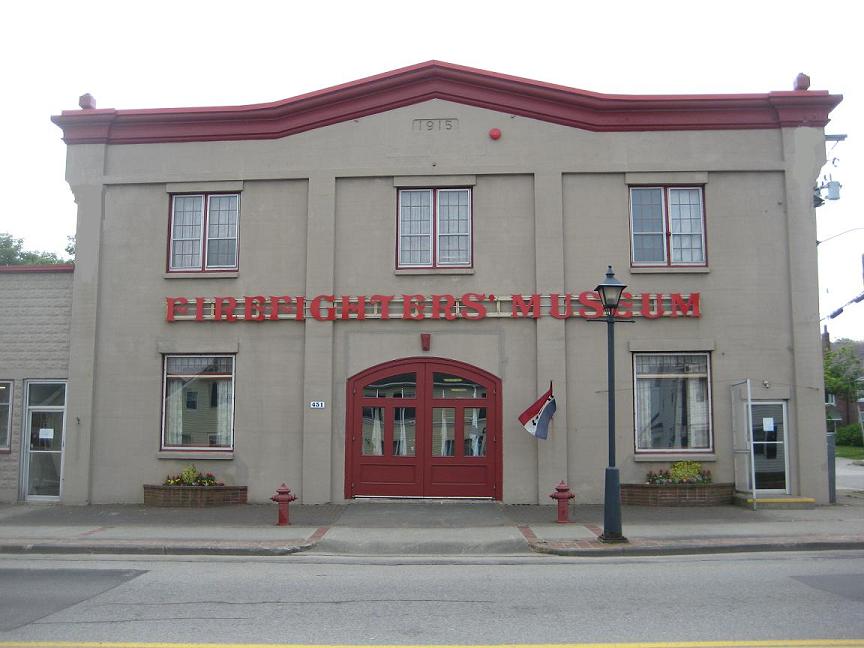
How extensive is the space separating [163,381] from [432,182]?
6.98 meters

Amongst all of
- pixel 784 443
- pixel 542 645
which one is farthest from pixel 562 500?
pixel 542 645

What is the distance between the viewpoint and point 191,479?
16000 millimetres

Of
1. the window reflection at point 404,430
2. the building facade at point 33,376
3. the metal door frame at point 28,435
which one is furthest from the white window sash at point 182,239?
the window reflection at point 404,430

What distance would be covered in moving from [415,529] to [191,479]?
17.5 feet

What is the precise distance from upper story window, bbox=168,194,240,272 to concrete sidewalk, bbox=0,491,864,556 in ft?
16.8

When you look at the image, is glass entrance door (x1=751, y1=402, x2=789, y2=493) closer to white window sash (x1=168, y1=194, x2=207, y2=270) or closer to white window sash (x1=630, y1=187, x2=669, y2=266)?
white window sash (x1=630, y1=187, x2=669, y2=266)

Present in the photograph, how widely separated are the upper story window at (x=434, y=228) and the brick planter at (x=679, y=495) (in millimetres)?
5651

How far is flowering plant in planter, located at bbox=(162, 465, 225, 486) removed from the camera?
16016mm

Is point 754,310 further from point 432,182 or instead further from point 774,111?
point 432,182

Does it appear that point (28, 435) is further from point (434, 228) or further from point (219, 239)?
point (434, 228)

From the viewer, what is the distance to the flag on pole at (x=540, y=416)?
15414 millimetres

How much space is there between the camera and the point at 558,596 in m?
8.51

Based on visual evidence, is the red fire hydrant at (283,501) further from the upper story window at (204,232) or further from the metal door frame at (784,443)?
the metal door frame at (784,443)

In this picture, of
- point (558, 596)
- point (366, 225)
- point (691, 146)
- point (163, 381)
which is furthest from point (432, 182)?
point (558, 596)
